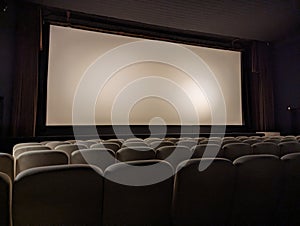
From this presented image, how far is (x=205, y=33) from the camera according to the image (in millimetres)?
8695

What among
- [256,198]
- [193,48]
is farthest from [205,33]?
[256,198]

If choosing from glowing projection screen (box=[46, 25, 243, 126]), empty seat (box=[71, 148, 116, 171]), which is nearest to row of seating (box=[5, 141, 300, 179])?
empty seat (box=[71, 148, 116, 171])

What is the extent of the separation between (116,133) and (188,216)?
19.3ft

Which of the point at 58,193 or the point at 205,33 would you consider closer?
the point at 58,193

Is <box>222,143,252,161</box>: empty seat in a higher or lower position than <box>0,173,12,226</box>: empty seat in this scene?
higher

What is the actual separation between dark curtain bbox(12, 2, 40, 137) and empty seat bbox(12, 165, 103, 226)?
216 inches

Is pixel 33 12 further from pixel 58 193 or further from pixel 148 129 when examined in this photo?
pixel 58 193

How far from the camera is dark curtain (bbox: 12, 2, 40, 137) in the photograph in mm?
6211

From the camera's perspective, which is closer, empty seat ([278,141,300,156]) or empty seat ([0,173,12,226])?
empty seat ([0,173,12,226])

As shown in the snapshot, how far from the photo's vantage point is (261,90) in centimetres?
925

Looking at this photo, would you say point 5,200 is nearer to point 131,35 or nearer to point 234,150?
point 234,150

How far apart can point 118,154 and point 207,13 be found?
226 inches

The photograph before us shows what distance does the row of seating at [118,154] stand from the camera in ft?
6.25

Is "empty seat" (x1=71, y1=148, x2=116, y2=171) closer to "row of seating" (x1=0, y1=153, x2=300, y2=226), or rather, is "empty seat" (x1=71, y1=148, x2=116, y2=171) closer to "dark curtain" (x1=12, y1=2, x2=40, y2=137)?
"row of seating" (x1=0, y1=153, x2=300, y2=226)
